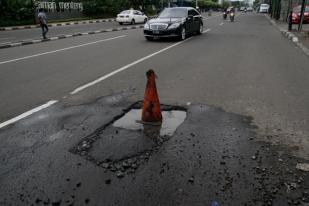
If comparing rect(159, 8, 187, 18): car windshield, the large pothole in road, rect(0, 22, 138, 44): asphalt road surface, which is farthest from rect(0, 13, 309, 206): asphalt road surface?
rect(0, 22, 138, 44): asphalt road surface

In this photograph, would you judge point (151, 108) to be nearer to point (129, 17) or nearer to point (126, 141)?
point (126, 141)

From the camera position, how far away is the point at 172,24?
16.2 metres

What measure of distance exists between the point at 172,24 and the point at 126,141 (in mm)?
12469

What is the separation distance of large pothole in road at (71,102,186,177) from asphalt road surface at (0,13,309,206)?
0.09 feet

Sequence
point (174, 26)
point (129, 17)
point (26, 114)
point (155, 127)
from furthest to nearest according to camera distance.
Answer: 1. point (129, 17)
2. point (174, 26)
3. point (26, 114)
4. point (155, 127)

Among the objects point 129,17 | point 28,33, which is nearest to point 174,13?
point 28,33

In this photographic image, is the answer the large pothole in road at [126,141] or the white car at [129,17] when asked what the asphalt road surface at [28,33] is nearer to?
the white car at [129,17]

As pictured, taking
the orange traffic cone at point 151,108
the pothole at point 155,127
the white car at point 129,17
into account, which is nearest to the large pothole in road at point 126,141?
the pothole at point 155,127

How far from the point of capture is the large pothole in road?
3912 millimetres

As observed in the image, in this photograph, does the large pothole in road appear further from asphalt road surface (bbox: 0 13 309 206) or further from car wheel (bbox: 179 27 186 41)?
car wheel (bbox: 179 27 186 41)

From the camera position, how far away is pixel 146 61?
35.2 ft

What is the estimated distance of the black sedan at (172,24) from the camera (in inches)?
635

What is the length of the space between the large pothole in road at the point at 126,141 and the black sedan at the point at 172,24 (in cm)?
1099

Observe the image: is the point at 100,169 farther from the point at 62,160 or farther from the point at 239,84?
the point at 239,84
